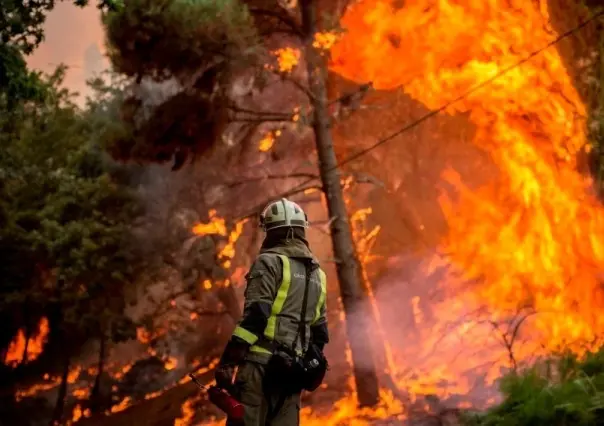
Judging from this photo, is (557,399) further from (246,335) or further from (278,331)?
(246,335)

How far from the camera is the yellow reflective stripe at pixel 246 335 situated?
13.1ft

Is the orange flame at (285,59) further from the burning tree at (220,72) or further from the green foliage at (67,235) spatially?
the green foliage at (67,235)

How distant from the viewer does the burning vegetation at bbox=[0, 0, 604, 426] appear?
34.1ft

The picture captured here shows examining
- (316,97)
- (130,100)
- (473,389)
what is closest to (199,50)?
(316,97)

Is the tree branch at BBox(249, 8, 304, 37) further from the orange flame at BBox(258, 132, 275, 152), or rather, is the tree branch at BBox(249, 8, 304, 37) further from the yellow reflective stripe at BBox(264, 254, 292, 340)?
the yellow reflective stripe at BBox(264, 254, 292, 340)

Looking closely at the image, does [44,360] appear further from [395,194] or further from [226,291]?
[395,194]

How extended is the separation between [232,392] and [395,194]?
13.9m

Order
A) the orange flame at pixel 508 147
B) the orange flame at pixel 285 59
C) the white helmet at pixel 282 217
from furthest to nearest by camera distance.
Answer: the orange flame at pixel 285 59 → the orange flame at pixel 508 147 → the white helmet at pixel 282 217

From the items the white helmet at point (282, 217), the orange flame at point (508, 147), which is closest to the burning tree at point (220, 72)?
the orange flame at point (508, 147)

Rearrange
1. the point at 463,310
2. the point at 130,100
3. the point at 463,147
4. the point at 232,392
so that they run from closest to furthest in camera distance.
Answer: the point at 232,392 → the point at 130,100 → the point at 463,310 → the point at 463,147

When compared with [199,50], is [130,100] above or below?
above

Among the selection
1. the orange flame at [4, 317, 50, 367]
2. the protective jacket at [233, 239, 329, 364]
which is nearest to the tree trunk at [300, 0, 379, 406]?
the protective jacket at [233, 239, 329, 364]

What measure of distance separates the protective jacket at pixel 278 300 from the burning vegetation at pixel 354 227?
487 cm

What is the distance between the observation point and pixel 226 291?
16.5m
